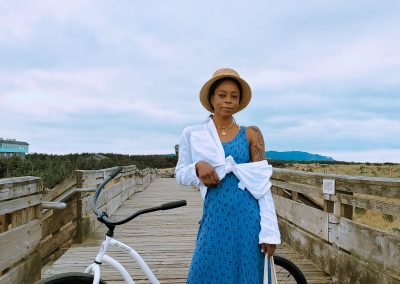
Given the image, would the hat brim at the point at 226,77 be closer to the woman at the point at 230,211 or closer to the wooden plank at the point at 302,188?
the woman at the point at 230,211

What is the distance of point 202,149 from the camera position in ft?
8.74

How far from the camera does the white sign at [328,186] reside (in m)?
5.13

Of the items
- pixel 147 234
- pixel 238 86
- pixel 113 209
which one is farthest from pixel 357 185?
pixel 113 209

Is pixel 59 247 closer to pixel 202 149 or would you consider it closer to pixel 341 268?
pixel 341 268

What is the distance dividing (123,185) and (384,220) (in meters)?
7.41

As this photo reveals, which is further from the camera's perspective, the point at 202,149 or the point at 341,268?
the point at 341,268

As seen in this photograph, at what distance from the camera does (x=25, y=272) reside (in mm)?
4730

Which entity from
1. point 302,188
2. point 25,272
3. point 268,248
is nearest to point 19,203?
point 25,272

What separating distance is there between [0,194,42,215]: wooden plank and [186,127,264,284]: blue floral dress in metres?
2.25

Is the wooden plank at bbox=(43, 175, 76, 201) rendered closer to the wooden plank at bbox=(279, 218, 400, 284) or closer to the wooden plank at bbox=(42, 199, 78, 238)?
the wooden plank at bbox=(42, 199, 78, 238)

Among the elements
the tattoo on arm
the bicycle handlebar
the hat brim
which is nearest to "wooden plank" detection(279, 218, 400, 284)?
the tattoo on arm

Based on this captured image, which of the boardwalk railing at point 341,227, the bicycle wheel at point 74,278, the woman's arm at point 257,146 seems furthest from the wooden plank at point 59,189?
the woman's arm at point 257,146

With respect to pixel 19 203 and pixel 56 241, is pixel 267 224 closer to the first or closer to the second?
pixel 19 203

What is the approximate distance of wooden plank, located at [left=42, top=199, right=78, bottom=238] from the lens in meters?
6.91
